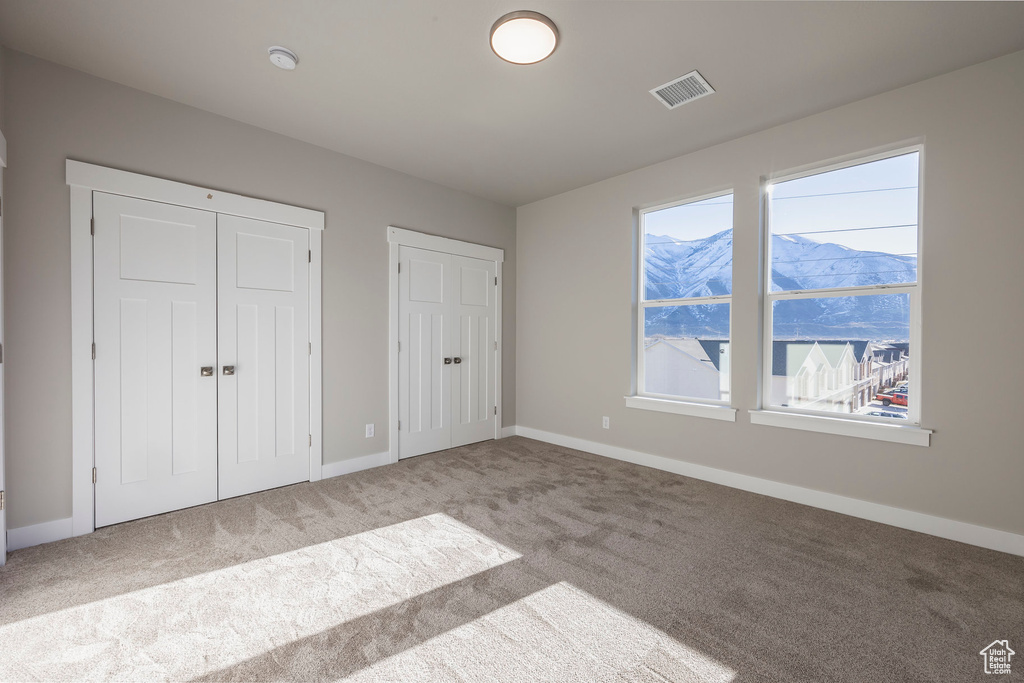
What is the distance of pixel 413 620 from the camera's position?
187cm

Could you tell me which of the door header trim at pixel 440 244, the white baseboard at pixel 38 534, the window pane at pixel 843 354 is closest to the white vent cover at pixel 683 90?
the window pane at pixel 843 354

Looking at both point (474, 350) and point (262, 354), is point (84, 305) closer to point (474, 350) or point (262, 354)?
Result: point (262, 354)

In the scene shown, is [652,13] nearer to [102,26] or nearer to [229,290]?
[102,26]

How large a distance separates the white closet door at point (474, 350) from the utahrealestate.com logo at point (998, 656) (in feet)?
12.8

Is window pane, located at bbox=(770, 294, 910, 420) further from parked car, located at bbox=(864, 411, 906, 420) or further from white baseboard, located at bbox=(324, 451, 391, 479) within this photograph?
white baseboard, located at bbox=(324, 451, 391, 479)

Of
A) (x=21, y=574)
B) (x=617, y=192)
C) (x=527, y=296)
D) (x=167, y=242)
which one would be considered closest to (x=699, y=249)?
(x=617, y=192)

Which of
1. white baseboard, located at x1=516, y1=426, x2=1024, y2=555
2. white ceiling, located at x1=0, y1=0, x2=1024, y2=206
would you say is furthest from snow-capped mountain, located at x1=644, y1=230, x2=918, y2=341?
white baseboard, located at x1=516, y1=426, x2=1024, y2=555

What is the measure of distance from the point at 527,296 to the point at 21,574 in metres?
4.38

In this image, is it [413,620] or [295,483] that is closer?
[413,620]

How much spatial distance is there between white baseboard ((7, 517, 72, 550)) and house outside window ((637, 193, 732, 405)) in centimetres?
429

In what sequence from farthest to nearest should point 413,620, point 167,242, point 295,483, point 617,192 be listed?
1. point 617,192
2. point 295,483
3. point 167,242
4. point 413,620

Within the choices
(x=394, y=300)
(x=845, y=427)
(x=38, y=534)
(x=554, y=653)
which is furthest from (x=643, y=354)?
(x=38, y=534)

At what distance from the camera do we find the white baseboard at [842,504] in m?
2.52

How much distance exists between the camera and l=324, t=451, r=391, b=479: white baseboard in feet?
12.2
